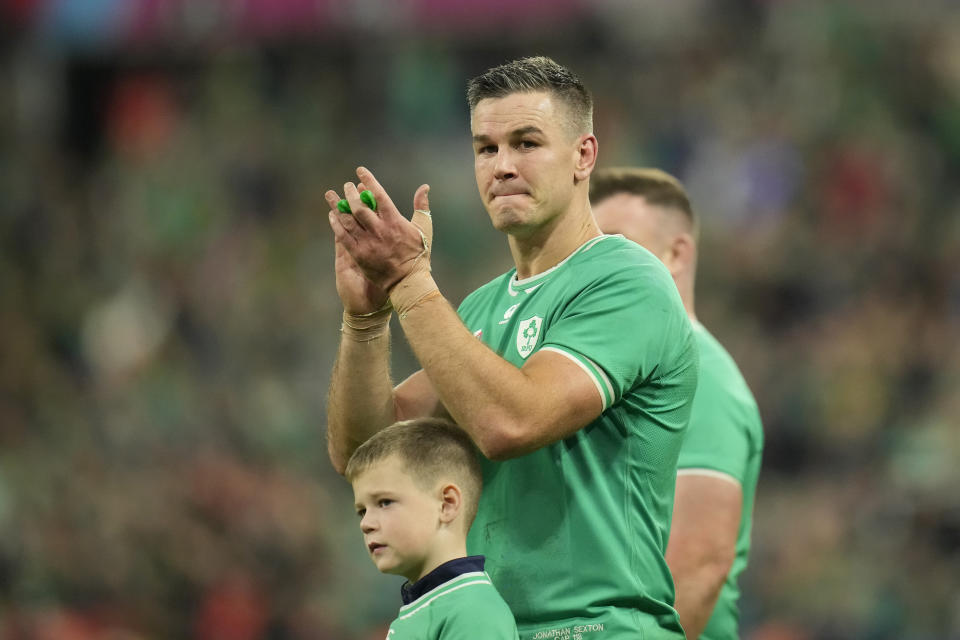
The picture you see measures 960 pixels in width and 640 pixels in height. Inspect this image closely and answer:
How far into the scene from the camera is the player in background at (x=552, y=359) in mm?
3256

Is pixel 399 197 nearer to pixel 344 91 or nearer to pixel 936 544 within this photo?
pixel 344 91

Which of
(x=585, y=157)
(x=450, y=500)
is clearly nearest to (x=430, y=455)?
(x=450, y=500)

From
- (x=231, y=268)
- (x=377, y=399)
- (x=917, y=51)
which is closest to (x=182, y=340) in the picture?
(x=231, y=268)

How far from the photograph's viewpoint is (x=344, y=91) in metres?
15.5

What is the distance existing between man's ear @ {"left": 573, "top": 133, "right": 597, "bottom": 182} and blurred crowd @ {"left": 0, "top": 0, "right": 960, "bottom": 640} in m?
5.54

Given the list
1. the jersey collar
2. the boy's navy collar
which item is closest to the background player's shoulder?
the jersey collar

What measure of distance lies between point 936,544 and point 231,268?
7397 millimetres

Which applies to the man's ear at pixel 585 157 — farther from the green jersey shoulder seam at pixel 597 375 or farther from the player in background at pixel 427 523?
the player in background at pixel 427 523

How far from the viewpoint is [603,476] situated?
11.3 ft

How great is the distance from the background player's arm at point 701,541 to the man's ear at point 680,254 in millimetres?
996

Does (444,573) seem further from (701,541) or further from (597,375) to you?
(701,541)

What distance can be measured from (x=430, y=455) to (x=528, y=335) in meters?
0.39

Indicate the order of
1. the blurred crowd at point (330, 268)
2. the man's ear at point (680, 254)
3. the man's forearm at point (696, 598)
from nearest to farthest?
1. the man's forearm at point (696, 598)
2. the man's ear at point (680, 254)
3. the blurred crowd at point (330, 268)

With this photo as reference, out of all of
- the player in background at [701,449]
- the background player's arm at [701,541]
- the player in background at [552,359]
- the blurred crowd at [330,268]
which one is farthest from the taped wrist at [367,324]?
the blurred crowd at [330,268]
